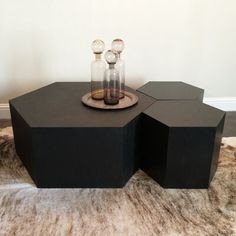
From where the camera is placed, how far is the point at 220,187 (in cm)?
169

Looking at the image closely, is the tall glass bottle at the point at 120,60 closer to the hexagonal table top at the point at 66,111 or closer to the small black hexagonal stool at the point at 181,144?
the hexagonal table top at the point at 66,111

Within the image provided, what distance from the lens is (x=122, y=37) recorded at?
2369 mm

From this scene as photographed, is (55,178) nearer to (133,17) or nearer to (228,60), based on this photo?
(133,17)

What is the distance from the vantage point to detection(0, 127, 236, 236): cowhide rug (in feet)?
4.63

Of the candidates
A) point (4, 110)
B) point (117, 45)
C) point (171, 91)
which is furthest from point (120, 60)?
point (4, 110)

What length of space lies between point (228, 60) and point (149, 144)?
4.30 feet

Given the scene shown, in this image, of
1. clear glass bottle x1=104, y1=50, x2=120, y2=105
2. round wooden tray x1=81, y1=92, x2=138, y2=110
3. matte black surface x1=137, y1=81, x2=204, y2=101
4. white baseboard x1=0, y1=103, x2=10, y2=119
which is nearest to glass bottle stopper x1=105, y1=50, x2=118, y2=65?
clear glass bottle x1=104, y1=50, x2=120, y2=105

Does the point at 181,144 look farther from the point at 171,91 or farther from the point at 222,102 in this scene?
the point at 222,102

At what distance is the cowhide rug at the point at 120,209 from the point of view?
1410 millimetres

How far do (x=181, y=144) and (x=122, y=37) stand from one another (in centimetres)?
116

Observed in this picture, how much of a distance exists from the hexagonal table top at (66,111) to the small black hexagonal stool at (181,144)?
0.15 m

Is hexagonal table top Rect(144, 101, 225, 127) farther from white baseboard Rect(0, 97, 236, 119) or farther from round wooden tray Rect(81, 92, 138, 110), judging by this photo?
white baseboard Rect(0, 97, 236, 119)

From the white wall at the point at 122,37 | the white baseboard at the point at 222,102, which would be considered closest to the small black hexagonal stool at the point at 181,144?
the white wall at the point at 122,37

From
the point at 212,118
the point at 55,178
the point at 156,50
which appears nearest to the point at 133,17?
the point at 156,50
